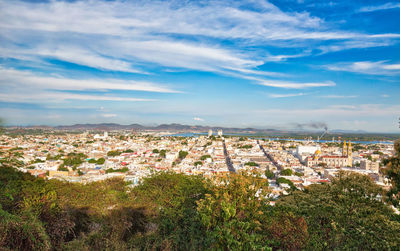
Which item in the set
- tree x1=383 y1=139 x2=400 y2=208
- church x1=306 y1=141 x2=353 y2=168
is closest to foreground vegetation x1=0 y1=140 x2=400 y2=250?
tree x1=383 y1=139 x2=400 y2=208

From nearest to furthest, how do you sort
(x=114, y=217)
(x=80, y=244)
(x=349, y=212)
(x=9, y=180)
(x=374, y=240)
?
(x=80, y=244)
(x=374, y=240)
(x=349, y=212)
(x=114, y=217)
(x=9, y=180)

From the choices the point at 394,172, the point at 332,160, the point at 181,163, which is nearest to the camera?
the point at 394,172

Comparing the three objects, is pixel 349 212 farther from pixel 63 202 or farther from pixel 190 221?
pixel 63 202

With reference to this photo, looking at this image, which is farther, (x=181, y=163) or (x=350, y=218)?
(x=181, y=163)

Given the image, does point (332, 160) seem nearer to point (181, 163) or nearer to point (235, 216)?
point (181, 163)

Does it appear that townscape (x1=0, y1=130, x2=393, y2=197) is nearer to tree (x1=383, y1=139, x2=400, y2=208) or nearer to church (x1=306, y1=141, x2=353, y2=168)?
church (x1=306, y1=141, x2=353, y2=168)

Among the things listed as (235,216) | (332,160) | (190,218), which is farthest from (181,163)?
(235,216)

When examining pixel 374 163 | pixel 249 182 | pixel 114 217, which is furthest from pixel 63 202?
pixel 374 163

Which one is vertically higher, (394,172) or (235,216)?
(394,172)
